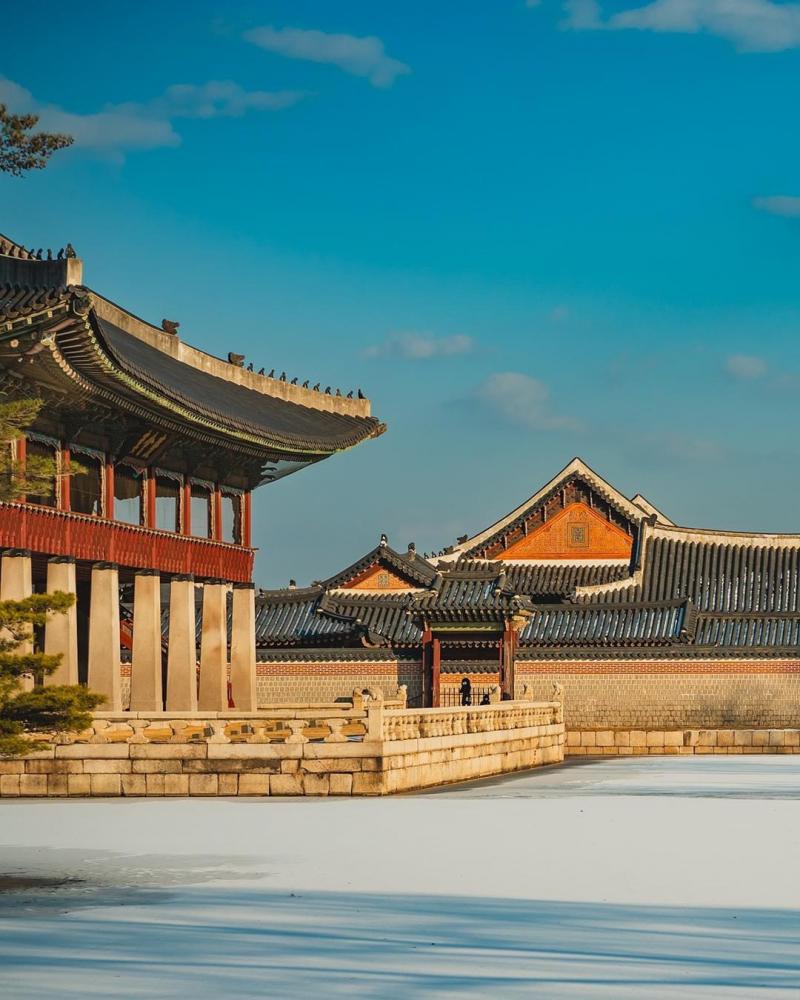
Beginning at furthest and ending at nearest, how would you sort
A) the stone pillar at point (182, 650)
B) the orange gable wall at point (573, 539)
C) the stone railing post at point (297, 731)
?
the orange gable wall at point (573, 539) < the stone pillar at point (182, 650) < the stone railing post at point (297, 731)

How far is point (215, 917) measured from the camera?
14.6 m

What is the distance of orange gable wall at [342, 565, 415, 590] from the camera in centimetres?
5697

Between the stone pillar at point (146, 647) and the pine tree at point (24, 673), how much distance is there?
69.7ft

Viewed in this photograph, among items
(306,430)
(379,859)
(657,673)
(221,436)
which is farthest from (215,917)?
(657,673)

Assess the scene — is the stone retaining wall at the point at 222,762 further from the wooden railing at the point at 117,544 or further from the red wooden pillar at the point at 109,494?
the red wooden pillar at the point at 109,494

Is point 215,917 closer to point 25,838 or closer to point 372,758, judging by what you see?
point 25,838

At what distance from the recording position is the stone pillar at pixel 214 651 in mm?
45625

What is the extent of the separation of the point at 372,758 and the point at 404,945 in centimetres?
1740

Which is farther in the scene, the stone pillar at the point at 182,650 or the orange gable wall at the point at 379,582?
the orange gable wall at the point at 379,582

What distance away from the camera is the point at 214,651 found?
4584 centimetres

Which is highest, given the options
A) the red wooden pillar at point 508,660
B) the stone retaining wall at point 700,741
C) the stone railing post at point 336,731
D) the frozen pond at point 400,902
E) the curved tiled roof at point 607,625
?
the curved tiled roof at point 607,625

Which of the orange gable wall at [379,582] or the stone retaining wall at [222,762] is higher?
the orange gable wall at [379,582]

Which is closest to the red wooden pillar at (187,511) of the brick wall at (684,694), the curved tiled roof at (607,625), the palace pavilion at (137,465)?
the palace pavilion at (137,465)

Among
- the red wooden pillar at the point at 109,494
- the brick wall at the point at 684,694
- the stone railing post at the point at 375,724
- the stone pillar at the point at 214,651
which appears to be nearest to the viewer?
the stone railing post at the point at 375,724
